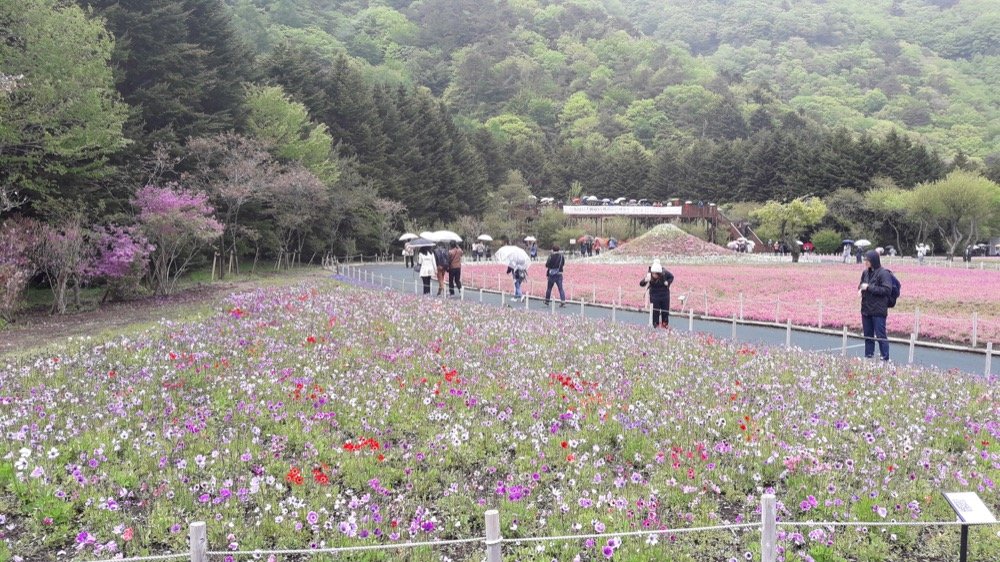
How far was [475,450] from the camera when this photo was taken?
710cm

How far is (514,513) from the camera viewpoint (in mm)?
5648

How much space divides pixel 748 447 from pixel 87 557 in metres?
5.88

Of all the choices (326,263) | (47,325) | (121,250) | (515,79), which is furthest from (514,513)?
(515,79)

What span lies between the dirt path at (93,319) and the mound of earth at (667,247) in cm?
3946

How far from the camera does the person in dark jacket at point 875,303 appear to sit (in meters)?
13.3

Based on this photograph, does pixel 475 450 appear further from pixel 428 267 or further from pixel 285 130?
pixel 285 130

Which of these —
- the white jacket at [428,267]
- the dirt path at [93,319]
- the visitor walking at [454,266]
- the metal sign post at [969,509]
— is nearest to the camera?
the metal sign post at [969,509]

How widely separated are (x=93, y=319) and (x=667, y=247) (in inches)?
1885

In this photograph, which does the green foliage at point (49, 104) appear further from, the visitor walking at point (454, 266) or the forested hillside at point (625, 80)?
Result: the forested hillside at point (625, 80)

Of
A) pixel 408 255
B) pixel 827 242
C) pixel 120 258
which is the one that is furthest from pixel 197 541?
pixel 827 242

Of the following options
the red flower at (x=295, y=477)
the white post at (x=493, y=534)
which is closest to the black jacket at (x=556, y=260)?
the red flower at (x=295, y=477)

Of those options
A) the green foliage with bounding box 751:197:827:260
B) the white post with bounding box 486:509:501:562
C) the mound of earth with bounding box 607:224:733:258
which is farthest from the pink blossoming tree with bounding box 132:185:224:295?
the green foliage with bounding box 751:197:827:260

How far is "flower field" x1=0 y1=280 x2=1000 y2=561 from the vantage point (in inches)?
214

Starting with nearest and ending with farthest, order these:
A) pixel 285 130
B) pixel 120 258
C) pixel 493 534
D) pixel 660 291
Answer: pixel 493 534 → pixel 660 291 → pixel 120 258 → pixel 285 130
